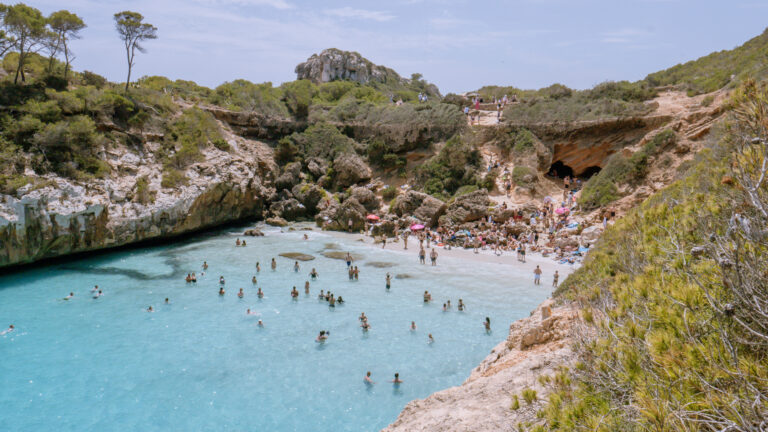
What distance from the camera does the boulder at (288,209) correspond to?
34.5 metres

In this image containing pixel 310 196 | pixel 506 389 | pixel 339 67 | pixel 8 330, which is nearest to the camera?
pixel 506 389

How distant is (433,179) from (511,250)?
1169cm

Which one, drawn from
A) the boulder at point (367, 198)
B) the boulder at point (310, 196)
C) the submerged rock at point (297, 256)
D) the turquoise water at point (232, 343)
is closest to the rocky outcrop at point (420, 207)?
the boulder at point (367, 198)

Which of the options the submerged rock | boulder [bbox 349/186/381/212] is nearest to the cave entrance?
boulder [bbox 349/186/381/212]

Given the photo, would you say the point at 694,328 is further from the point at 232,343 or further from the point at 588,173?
the point at 588,173

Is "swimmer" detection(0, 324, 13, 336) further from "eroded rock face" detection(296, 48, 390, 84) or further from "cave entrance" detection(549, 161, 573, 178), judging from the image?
"eroded rock face" detection(296, 48, 390, 84)

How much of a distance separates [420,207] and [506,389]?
25.0 meters

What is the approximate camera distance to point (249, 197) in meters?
32.2

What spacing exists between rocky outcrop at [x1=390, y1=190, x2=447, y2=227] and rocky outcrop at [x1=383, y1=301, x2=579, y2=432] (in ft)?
73.2

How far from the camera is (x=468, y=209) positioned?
28.9 meters

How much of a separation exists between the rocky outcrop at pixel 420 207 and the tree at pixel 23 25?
26.3 m

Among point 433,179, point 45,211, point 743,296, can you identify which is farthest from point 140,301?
point 433,179

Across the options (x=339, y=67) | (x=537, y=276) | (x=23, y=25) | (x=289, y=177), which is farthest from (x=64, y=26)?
(x=339, y=67)

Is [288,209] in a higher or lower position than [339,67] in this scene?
lower
